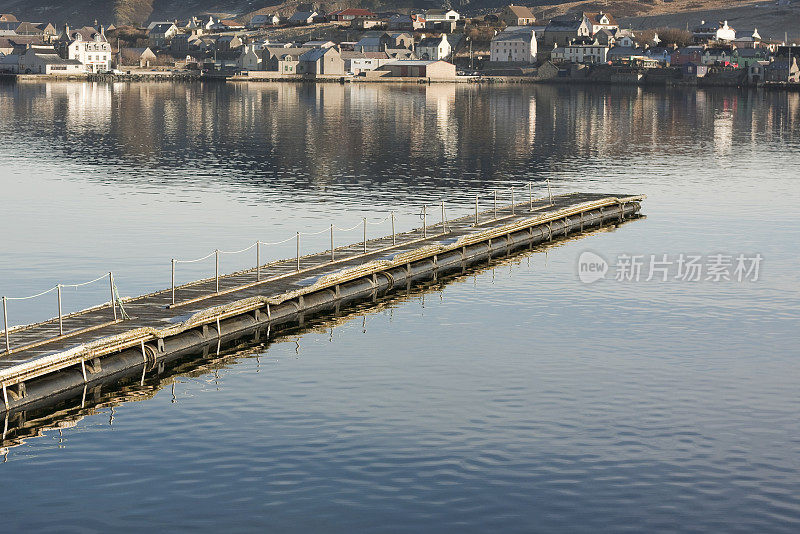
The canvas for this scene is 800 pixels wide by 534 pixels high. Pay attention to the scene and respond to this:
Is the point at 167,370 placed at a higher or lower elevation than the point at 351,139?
lower

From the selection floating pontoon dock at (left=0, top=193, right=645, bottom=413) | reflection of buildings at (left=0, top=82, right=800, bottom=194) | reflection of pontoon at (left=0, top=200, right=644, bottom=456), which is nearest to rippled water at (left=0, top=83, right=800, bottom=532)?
reflection of pontoon at (left=0, top=200, right=644, bottom=456)

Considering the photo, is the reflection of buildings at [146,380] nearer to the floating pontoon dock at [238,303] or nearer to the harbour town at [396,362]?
the harbour town at [396,362]

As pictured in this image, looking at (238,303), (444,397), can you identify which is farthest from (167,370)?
(444,397)

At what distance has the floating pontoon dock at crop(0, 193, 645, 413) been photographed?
41.3 metres

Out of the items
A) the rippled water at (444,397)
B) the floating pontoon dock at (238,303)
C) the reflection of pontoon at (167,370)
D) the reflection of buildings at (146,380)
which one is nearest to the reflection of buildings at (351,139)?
the rippled water at (444,397)

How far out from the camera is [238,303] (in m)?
49.4

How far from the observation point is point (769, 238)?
76.6 m

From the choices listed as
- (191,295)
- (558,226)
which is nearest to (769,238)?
(558,226)

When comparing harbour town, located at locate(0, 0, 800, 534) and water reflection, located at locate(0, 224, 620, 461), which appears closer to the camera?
harbour town, located at locate(0, 0, 800, 534)

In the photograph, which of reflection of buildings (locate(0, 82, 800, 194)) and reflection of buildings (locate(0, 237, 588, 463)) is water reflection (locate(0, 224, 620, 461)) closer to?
reflection of buildings (locate(0, 237, 588, 463))

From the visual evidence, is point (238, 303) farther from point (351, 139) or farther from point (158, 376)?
point (351, 139)

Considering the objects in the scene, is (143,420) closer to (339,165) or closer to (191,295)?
(191,295)

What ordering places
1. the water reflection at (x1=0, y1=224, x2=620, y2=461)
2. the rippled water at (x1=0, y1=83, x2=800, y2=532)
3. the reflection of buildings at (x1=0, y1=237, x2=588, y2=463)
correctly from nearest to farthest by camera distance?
the rippled water at (x1=0, y1=83, x2=800, y2=532) → the reflection of buildings at (x1=0, y1=237, x2=588, y2=463) → the water reflection at (x1=0, y1=224, x2=620, y2=461)

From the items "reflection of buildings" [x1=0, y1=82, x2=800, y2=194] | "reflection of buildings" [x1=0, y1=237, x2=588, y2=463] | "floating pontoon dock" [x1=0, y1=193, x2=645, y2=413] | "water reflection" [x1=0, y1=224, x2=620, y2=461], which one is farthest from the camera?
"reflection of buildings" [x1=0, y1=82, x2=800, y2=194]
